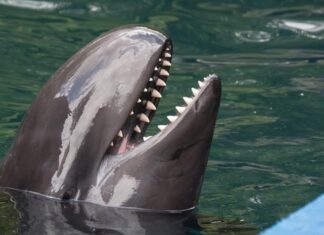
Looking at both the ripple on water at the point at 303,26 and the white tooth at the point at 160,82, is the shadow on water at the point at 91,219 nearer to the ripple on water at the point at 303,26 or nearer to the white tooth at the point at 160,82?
the white tooth at the point at 160,82

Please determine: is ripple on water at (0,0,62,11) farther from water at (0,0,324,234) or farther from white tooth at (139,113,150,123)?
white tooth at (139,113,150,123)

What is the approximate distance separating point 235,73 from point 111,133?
4.66m

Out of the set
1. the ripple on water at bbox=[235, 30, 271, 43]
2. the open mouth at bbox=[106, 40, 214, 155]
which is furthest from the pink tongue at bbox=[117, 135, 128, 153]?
the ripple on water at bbox=[235, 30, 271, 43]

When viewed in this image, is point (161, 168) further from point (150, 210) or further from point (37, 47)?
point (37, 47)

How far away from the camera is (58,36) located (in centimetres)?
1154

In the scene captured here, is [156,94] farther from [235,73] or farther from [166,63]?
[235,73]

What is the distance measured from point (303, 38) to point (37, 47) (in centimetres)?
271

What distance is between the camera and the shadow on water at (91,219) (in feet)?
19.1

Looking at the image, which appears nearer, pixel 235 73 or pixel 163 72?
pixel 163 72

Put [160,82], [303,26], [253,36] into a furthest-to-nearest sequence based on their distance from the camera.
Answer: [303,26] < [253,36] < [160,82]

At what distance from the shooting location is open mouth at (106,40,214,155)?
5.81 metres

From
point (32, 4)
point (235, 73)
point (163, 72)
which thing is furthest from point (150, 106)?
point (32, 4)

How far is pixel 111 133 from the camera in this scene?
5.73m

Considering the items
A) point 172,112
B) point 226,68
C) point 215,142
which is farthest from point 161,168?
point 226,68
